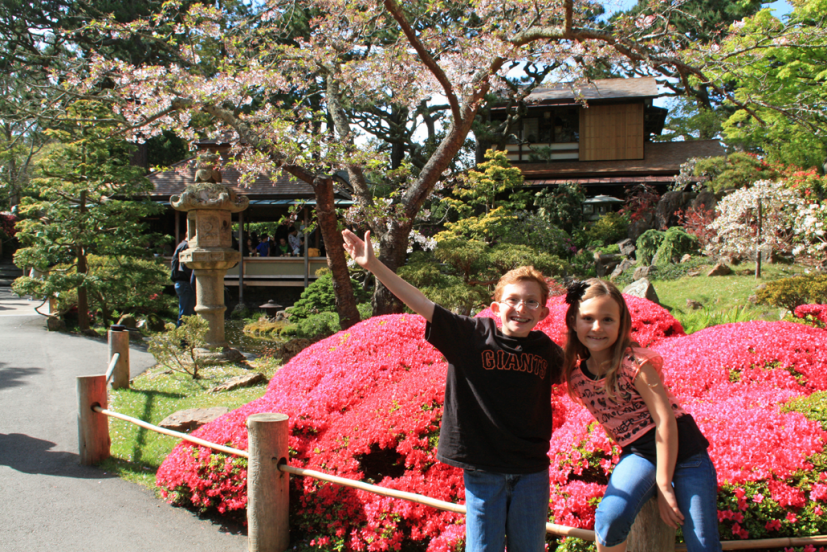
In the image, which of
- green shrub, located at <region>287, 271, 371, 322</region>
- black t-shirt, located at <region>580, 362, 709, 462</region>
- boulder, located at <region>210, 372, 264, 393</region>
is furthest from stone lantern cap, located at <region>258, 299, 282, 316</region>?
black t-shirt, located at <region>580, 362, 709, 462</region>

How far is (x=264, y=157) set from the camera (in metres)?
8.01

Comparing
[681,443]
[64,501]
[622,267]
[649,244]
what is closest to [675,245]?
[649,244]

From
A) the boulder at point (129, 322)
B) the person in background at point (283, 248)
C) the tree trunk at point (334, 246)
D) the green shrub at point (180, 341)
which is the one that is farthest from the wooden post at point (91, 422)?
the person in background at point (283, 248)

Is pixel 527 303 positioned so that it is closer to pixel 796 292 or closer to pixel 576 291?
pixel 576 291

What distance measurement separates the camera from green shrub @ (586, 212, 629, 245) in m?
17.8

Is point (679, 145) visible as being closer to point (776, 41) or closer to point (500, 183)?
point (500, 183)

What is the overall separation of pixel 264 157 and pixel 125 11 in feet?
41.9

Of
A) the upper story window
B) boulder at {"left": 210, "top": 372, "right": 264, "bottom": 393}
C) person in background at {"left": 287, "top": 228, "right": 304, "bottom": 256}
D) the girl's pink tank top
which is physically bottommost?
boulder at {"left": 210, "top": 372, "right": 264, "bottom": 393}

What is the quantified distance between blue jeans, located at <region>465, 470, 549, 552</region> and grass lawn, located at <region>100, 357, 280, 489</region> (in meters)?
3.00

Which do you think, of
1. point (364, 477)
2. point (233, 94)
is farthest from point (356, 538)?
point (233, 94)

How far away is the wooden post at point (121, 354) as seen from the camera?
6965 mm

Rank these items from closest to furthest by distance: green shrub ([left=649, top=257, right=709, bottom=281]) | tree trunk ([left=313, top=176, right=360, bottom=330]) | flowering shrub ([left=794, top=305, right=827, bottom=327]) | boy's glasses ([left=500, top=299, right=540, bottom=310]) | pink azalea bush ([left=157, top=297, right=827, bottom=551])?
boy's glasses ([left=500, top=299, right=540, bottom=310])
pink azalea bush ([left=157, top=297, right=827, bottom=551])
flowering shrub ([left=794, top=305, right=827, bottom=327])
tree trunk ([left=313, top=176, right=360, bottom=330])
green shrub ([left=649, top=257, right=709, bottom=281])

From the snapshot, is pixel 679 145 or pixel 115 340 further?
pixel 679 145

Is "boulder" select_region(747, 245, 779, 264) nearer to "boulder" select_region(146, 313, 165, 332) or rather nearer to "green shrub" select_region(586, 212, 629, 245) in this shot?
"green shrub" select_region(586, 212, 629, 245)
